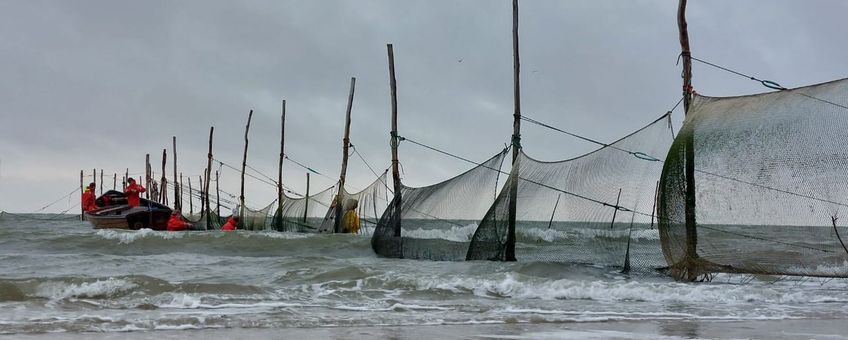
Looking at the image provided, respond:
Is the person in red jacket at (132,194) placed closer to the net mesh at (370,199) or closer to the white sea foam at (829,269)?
the net mesh at (370,199)

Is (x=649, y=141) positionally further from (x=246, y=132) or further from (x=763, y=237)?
(x=246, y=132)

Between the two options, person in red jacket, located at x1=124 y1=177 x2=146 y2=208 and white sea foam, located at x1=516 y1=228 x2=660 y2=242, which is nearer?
white sea foam, located at x1=516 y1=228 x2=660 y2=242

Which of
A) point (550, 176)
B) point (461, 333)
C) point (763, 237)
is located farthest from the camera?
point (550, 176)

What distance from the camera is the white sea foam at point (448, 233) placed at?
547 inches

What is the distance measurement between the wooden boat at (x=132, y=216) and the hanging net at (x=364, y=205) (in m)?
10.2

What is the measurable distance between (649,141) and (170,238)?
16.1 metres

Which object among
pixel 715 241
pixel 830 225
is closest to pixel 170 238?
pixel 715 241

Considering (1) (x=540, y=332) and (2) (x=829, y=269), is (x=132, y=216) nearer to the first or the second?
(1) (x=540, y=332)

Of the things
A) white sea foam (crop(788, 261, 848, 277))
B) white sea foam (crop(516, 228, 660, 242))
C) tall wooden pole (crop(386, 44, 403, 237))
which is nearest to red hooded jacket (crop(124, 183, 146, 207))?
tall wooden pole (crop(386, 44, 403, 237))

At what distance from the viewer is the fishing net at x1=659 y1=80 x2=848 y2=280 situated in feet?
30.1

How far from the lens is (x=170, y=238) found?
23.2 meters

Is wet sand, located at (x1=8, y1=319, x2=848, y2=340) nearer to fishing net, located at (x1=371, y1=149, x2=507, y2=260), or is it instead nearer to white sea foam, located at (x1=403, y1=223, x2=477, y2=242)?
fishing net, located at (x1=371, y1=149, x2=507, y2=260)

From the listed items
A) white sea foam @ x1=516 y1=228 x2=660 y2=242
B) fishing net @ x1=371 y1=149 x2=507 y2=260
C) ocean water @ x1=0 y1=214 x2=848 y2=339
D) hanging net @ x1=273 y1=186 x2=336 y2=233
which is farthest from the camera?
hanging net @ x1=273 y1=186 x2=336 y2=233

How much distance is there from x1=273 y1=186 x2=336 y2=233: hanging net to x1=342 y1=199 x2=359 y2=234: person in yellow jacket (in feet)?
10.5
